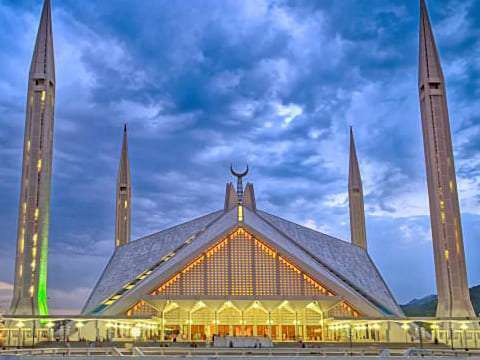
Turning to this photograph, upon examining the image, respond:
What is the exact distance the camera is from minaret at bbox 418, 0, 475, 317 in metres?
38.2

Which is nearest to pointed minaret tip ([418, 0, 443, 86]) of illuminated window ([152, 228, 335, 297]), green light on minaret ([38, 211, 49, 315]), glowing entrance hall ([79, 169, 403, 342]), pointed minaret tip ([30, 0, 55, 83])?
glowing entrance hall ([79, 169, 403, 342])

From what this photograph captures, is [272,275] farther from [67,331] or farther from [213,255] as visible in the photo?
[67,331]

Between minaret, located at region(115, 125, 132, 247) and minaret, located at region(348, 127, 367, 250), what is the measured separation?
20.5 meters

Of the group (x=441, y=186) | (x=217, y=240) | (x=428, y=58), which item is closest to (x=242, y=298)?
(x=217, y=240)

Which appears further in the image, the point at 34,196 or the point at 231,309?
the point at 231,309

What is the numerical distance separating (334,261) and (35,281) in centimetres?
1995

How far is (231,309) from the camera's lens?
138ft

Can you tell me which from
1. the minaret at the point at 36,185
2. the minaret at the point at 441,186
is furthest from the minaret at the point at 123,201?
the minaret at the point at 441,186

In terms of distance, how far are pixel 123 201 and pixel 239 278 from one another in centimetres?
2306

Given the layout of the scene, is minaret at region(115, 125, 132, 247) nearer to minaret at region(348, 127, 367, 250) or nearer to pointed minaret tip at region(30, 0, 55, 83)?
pointed minaret tip at region(30, 0, 55, 83)

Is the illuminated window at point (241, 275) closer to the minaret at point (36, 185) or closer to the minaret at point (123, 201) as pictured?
the minaret at point (36, 185)

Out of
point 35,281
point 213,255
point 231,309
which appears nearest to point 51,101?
point 35,281

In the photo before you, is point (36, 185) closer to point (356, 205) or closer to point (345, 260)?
point (345, 260)

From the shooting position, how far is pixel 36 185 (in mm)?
39750
